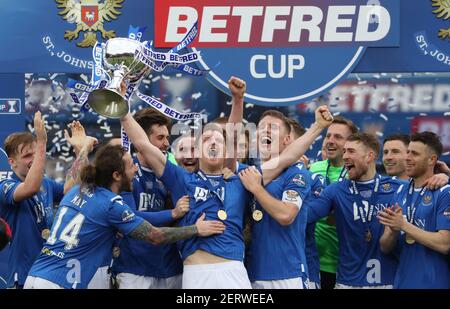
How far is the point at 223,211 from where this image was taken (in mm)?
5797

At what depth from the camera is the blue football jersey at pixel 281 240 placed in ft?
19.4

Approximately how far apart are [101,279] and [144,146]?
39.0 inches

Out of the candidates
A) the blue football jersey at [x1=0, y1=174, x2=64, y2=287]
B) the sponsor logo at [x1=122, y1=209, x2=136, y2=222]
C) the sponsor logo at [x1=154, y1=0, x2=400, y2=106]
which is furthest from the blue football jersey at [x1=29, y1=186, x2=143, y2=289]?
the sponsor logo at [x1=154, y1=0, x2=400, y2=106]

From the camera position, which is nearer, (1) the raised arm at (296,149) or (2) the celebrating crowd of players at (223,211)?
(2) the celebrating crowd of players at (223,211)

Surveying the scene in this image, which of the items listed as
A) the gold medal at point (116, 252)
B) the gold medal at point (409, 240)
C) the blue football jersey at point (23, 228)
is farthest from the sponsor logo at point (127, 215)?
the gold medal at point (409, 240)

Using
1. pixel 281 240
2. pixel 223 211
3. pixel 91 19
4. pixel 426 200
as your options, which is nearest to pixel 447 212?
pixel 426 200

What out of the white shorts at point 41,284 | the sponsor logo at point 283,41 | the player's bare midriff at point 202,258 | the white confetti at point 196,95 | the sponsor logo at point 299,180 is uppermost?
the sponsor logo at point 283,41

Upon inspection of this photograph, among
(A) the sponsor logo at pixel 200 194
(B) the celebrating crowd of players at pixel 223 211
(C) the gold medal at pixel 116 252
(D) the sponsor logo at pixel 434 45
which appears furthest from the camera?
(D) the sponsor logo at pixel 434 45

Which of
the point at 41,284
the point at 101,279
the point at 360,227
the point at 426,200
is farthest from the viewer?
the point at 360,227

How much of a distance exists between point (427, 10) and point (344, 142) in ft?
3.63

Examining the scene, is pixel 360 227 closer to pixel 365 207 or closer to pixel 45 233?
pixel 365 207

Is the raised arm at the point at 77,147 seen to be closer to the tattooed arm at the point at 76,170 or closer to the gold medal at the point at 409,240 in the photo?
the tattooed arm at the point at 76,170

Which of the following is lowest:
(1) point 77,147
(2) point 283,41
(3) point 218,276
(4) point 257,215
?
(3) point 218,276

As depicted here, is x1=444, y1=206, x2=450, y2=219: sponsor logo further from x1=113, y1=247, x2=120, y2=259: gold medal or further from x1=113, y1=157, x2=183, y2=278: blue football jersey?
x1=113, y1=247, x2=120, y2=259: gold medal
